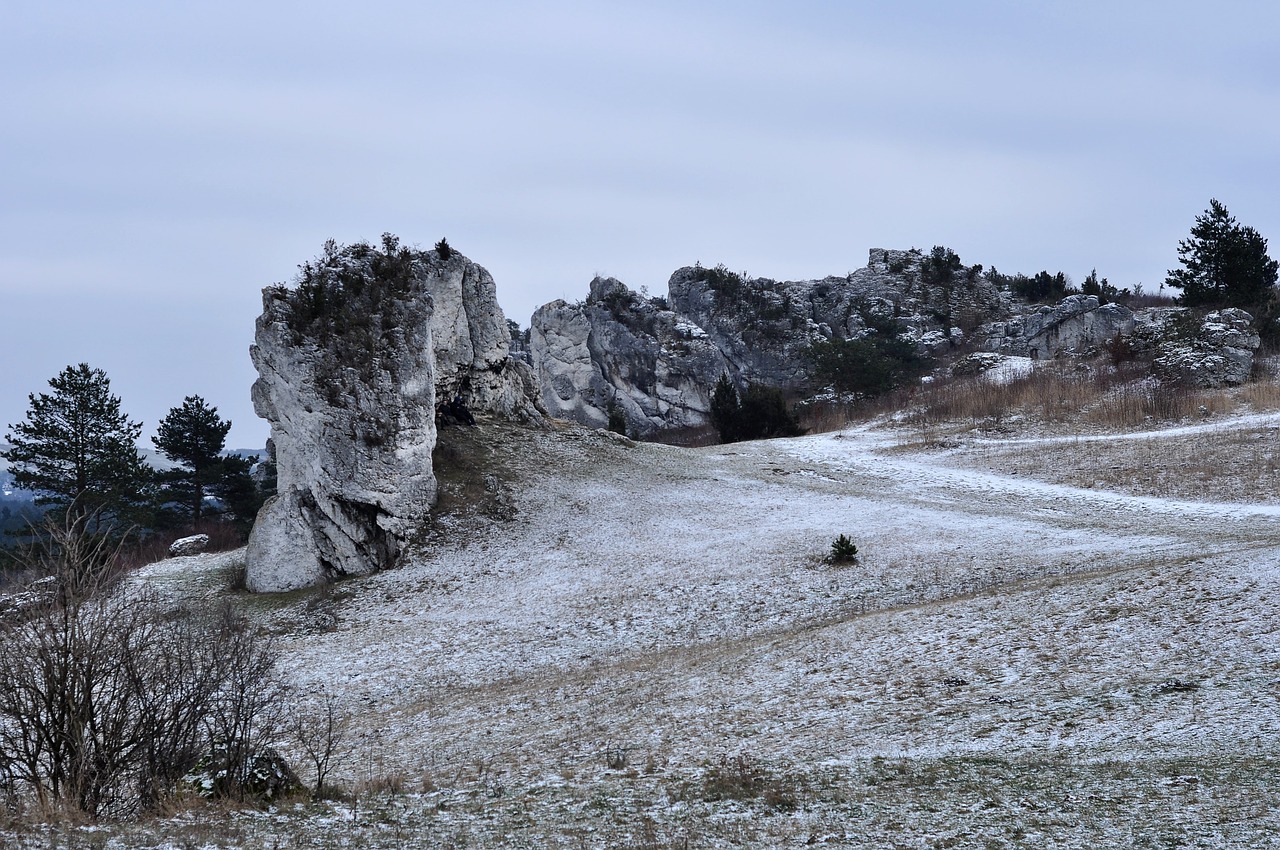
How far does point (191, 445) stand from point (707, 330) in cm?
5048

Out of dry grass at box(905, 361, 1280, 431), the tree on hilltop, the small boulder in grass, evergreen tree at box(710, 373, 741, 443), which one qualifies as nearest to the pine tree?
the tree on hilltop

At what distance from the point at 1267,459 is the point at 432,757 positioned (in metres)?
30.2

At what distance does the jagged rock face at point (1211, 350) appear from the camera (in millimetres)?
44750

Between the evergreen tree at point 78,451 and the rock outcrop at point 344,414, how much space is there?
15.0 meters

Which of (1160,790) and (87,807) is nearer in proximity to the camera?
(1160,790)

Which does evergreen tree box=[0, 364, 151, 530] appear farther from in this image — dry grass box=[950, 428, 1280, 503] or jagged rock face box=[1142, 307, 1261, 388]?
jagged rock face box=[1142, 307, 1261, 388]

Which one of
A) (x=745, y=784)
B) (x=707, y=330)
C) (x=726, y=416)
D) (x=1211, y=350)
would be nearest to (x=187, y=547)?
(x=726, y=416)

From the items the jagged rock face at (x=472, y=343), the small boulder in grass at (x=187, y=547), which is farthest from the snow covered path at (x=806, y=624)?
the small boulder in grass at (x=187, y=547)

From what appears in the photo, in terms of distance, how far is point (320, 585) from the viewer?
91.1 feet

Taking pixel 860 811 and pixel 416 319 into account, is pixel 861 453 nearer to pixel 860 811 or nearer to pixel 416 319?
pixel 416 319

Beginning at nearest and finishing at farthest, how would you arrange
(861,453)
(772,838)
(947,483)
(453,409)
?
1. (772,838)
2. (947,483)
3. (453,409)
4. (861,453)

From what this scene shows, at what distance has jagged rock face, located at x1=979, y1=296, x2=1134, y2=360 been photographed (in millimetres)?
61969

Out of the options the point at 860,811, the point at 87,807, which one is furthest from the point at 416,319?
the point at 860,811

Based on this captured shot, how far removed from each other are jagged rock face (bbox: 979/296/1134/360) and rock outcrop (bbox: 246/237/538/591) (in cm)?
4345
